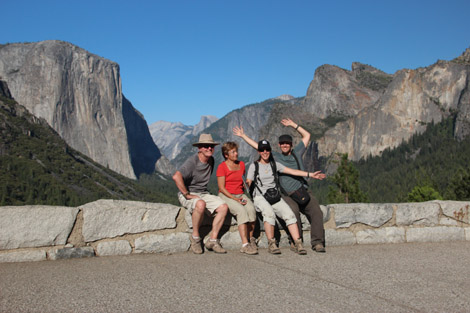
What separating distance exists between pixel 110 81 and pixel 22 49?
3733 cm

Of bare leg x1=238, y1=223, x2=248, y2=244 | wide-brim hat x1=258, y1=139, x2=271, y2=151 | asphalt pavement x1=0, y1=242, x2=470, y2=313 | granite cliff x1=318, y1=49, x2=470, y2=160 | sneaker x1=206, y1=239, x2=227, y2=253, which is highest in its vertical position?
granite cliff x1=318, y1=49, x2=470, y2=160

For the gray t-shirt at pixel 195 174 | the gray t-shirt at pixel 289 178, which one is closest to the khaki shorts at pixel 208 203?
the gray t-shirt at pixel 195 174

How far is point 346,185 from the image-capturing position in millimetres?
40688

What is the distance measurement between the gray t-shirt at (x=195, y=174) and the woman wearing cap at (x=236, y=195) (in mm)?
267

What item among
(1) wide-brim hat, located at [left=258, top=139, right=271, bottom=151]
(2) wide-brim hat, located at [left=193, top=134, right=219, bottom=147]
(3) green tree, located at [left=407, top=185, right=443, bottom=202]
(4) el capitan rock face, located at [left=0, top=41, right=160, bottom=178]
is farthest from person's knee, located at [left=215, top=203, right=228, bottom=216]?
(4) el capitan rock face, located at [left=0, top=41, right=160, bottom=178]


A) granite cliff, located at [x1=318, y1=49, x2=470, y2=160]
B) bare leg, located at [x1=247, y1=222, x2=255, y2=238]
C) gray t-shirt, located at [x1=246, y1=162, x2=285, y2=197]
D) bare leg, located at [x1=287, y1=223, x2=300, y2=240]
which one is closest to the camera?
bare leg, located at [x1=287, y1=223, x2=300, y2=240]

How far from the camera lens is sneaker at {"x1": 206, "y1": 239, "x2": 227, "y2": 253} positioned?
6.11 meters

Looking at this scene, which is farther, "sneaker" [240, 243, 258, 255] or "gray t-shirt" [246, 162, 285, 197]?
"gray t-shirt" [246, 162, 285, 197]

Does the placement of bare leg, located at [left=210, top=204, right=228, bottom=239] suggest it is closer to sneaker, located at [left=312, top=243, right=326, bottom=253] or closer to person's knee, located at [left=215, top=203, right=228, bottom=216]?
person's knee, located at [left=215, top=203, right=228, bottom=216]

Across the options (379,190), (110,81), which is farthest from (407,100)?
(110,81)

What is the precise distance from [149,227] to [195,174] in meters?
1.07

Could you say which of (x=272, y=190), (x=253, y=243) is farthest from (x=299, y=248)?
(x=272, y=190)

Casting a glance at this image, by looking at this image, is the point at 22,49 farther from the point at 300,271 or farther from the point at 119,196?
the point at 300,271

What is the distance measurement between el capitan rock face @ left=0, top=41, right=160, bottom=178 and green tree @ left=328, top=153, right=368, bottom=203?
150 meters
